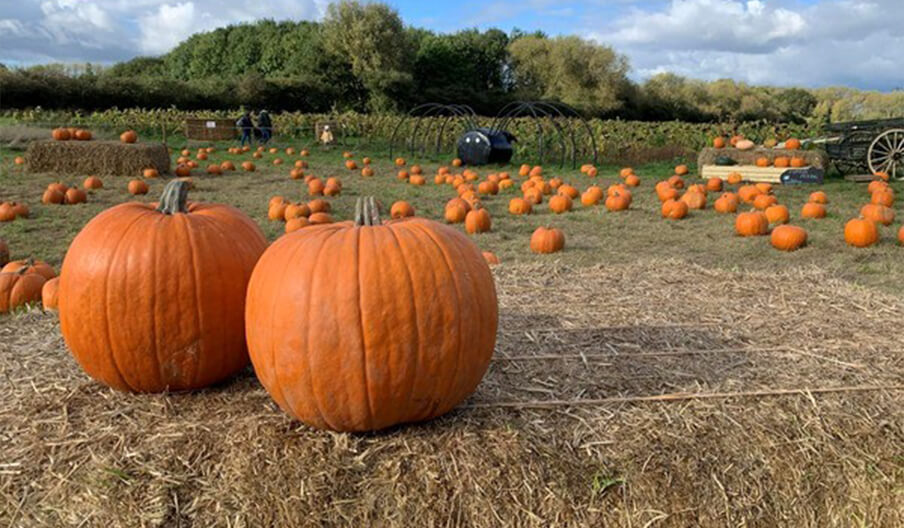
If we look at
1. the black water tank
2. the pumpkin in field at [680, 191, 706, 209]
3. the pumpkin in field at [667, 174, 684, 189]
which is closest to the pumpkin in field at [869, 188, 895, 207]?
the pumpkin in field at [680, 191, 706, 209]

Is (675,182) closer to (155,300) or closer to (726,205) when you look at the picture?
(726,205)

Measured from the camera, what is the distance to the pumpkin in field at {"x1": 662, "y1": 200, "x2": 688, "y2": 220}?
10742 mm

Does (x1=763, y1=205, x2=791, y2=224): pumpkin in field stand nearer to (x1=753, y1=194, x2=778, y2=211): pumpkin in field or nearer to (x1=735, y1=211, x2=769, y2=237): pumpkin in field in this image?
(x1=735, y1=211, x2=769, y2=237): pumpkin in field

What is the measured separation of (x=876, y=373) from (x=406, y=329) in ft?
7.91

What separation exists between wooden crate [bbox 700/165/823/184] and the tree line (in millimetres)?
18939

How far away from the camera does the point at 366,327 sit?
2559 millimetres

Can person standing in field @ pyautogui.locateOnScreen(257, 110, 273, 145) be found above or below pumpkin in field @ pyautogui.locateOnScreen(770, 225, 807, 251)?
above

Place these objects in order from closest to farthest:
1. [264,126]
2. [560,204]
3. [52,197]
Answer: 1. [560,204]
2. [52,197]
3. [264,126]

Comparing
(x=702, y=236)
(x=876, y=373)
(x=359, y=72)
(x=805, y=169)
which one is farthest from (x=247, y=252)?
(x=359, y=72)

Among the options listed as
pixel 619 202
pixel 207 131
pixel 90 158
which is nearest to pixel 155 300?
pixel 619 202

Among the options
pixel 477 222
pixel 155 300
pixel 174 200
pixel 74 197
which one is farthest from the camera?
pixel 74 197

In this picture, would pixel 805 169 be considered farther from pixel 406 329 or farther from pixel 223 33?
pixel 223 33

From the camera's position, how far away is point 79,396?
3090 mm

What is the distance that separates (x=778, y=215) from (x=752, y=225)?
0.83m
